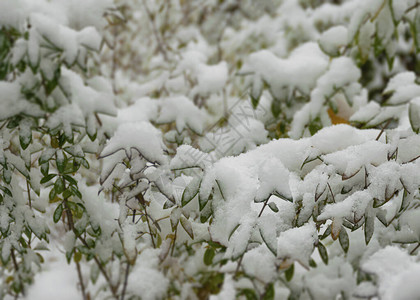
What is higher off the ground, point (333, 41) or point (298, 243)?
point (333, 41)

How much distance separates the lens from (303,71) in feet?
4.73

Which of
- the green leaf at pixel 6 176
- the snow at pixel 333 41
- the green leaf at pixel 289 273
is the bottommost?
the green leaf at pixel 289 273

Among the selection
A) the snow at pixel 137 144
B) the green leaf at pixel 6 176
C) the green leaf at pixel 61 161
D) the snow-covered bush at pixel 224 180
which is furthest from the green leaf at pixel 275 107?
the green leaf at pixel 6 176

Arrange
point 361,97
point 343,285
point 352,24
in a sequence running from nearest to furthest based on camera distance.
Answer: point 343,285
point 352,24
point 361,97

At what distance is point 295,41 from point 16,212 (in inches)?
74.0

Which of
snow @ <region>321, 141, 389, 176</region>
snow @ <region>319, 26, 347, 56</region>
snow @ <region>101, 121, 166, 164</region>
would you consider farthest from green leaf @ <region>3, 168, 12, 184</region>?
snow @ <region>319, 26, 347, 56</region>

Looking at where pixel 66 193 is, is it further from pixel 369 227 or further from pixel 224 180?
pixel 369 227

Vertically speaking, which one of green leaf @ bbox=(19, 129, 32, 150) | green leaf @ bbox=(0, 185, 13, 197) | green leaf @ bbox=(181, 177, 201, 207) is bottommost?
green leaf @ bbox=(181, 177, 201, 207)

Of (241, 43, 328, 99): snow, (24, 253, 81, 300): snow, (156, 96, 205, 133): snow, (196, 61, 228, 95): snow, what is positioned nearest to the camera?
(156, 96, 205, 133): snow

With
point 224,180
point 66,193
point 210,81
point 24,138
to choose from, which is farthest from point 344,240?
point 210,81

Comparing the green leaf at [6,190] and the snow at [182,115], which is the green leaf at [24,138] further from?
the snow at [182,115]

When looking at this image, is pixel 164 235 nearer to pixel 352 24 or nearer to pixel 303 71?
pixel 303 71

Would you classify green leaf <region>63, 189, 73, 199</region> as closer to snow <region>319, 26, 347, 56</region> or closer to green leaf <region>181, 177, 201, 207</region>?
green leaf <region>181, 177, 201, 207</region>

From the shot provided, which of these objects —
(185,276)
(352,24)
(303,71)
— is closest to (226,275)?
(185,276)
